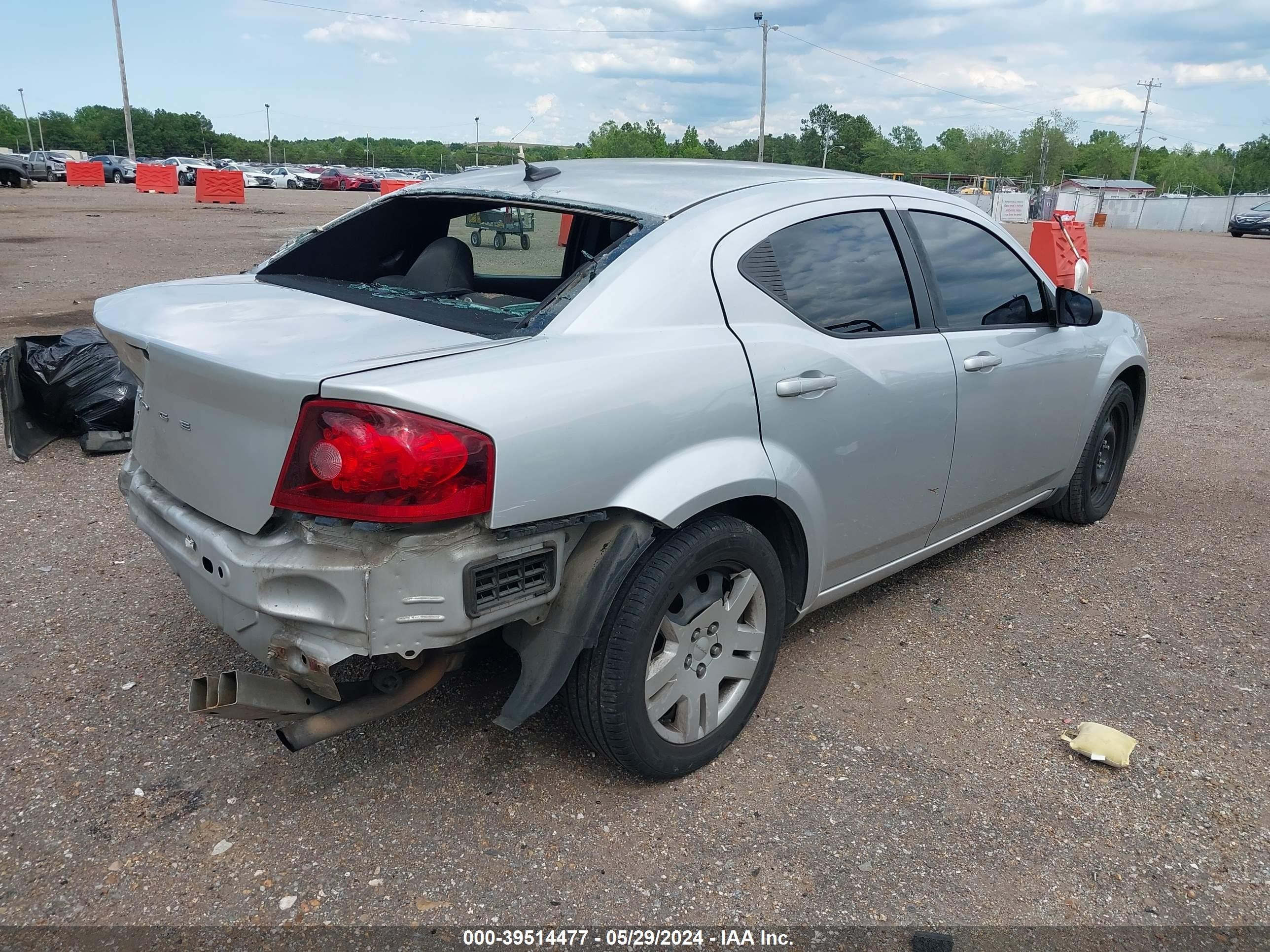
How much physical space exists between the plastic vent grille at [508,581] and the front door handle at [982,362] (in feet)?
6.41

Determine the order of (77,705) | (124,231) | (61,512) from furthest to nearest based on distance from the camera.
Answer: (124,231) → (61,512) → (77,705)

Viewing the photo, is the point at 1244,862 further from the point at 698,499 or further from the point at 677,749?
the point at 698,499

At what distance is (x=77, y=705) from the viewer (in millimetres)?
3004

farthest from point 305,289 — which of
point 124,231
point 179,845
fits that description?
point 124,231

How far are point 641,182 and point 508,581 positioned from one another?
1506 mm

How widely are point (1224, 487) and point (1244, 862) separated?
3.81m

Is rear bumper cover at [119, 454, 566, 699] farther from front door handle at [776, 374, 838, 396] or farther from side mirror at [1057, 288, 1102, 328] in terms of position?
side mirror at [1057, 288, 1102, 328]

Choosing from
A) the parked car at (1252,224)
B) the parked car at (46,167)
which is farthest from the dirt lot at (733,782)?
the parked car at (46,167)

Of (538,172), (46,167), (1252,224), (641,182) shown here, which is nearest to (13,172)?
(46,167)

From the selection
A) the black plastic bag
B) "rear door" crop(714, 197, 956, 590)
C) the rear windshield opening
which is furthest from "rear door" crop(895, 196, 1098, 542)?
the black plastic bag

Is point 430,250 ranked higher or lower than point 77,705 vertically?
higher

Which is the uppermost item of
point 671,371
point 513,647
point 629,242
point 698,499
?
point 629,242

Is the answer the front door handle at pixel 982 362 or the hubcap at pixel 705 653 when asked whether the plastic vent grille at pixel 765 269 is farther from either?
the front door handle at pixel 982 362

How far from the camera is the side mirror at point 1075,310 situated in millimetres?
4027
